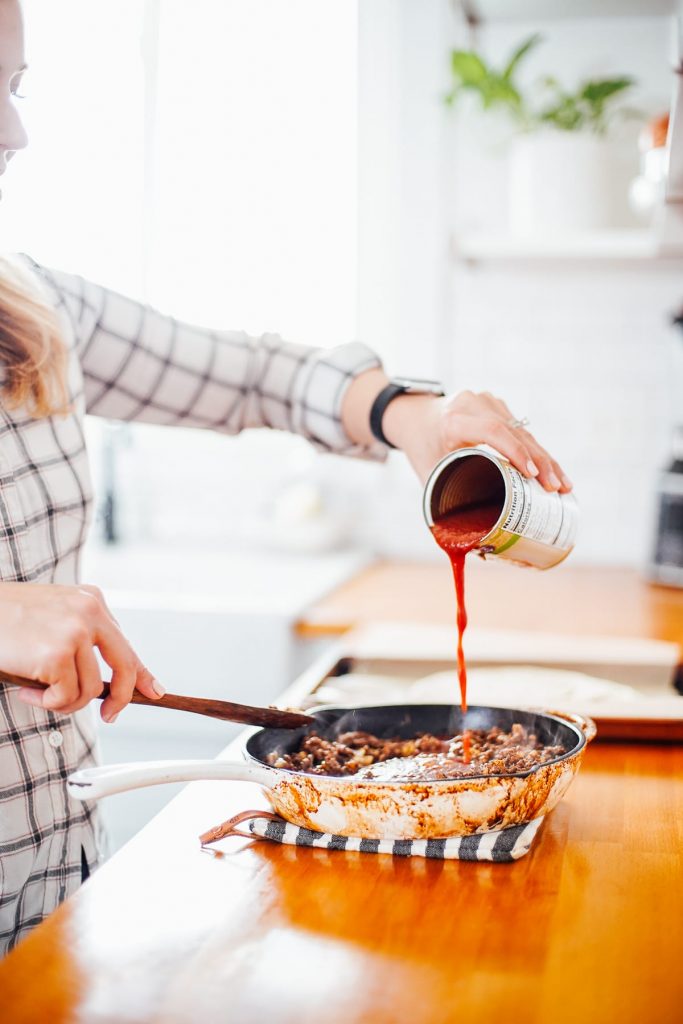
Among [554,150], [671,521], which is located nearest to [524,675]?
[671,521]

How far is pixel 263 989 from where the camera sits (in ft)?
2.06

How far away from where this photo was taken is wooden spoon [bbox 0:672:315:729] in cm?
78

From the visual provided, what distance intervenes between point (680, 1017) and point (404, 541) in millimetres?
1896

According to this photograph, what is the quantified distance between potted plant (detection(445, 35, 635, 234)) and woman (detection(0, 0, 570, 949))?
1.06 m

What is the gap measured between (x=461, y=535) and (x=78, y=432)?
0.44 m

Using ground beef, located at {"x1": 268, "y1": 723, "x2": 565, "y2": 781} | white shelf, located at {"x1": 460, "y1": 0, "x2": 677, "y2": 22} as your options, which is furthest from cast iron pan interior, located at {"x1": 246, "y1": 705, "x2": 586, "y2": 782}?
white shelf, located at {"x1": 460, "y1": 0, "x2": 677, "y2": 22}

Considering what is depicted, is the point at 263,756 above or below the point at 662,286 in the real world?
below

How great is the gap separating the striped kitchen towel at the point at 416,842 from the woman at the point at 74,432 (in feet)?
0.46

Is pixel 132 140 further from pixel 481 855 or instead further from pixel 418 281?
pixel 481 855

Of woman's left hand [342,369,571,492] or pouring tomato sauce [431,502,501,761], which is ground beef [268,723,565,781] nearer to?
pouring tomato sauce [431,502,501,761]

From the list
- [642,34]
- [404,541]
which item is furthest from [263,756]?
[642,34]

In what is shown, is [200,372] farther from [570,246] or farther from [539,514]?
[570,246]

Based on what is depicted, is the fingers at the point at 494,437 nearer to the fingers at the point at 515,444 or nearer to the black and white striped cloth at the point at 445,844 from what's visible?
the fingers at the point at 515,444

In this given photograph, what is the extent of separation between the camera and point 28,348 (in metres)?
1.06
